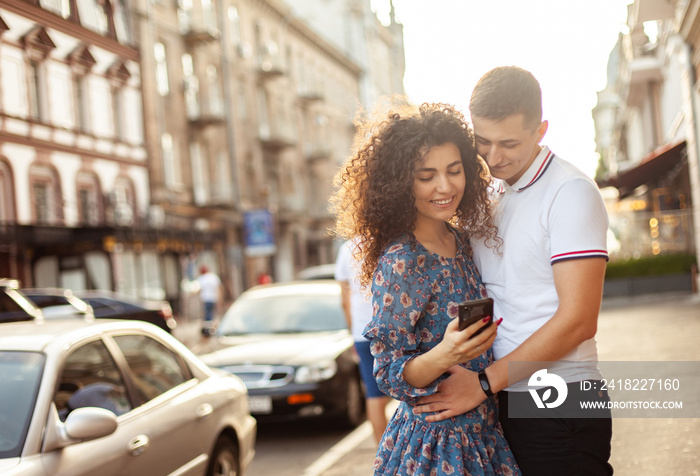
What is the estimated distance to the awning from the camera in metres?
19.4

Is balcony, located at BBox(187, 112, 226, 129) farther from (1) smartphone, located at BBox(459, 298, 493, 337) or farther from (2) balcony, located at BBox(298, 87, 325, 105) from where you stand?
(1) smartphone, located at BBox(459, 298, 493, 337)

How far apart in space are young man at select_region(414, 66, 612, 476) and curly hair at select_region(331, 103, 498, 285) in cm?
10

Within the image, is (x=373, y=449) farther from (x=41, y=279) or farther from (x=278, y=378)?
(x=41, y=279)

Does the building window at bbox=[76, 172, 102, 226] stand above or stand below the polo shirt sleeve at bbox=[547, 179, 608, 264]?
above

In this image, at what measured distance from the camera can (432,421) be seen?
2.62 meters

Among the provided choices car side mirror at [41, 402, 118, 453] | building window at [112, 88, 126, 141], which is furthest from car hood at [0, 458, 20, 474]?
building window at [112, 88, 126, 141]

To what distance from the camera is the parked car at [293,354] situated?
309 inches

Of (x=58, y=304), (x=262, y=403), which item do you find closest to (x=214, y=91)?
(x=58, y=304)

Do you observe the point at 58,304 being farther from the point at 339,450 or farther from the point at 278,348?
the point at 339,450

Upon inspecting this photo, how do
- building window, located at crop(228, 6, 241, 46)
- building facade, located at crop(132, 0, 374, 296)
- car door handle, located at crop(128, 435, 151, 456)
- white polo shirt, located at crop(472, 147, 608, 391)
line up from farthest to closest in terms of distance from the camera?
building window, located at crop(228, 6, 241, 46) < building facade, located at crop(132, 0, 374, 296) < car door handle, located at crop(128, 435, 151, 456) < white polo shirt, located at crop(472, 147, 608, 391)

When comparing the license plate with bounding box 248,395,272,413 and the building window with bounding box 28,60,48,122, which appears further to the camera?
the building window with bounding box 28,60,48,122

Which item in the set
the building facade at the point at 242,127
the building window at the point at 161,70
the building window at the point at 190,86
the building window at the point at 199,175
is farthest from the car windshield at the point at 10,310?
the building window at the point at 190,86

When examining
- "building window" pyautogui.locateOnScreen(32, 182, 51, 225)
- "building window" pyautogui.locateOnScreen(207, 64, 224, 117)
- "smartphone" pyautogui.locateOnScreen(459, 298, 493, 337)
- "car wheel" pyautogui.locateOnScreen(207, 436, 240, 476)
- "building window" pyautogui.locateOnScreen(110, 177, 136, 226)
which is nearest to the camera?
"smartphone" pyautogui.locateOnScreen(459, 298, 493, 337)

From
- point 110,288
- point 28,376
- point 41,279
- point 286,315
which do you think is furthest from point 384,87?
point 28,376
